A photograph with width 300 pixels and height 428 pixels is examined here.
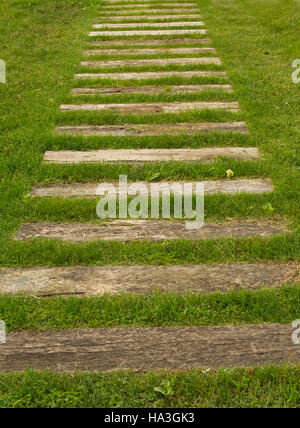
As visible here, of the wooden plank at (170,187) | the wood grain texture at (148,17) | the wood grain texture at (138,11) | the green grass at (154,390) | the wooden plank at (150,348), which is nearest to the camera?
the green grass at (154,390)

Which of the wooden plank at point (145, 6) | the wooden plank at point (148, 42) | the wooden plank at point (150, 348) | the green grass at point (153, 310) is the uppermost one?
the wooden plank at point (145, 6)

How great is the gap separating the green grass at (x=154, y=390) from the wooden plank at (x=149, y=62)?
16.8 feet

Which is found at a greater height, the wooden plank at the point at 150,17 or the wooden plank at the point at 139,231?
the wooden plank at the point at 150,17

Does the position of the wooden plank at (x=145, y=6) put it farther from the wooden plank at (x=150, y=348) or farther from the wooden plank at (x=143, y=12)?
the wooden plank at (x=150, y=348)

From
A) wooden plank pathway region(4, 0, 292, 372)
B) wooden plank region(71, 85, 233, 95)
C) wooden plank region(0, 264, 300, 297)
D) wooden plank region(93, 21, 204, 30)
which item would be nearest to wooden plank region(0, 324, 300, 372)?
wooden plank pathway region(4, 0, 292, 372)

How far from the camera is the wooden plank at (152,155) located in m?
4.47

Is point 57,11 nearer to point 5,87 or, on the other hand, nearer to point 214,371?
point 5,87

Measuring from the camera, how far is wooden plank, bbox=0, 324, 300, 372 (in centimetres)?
253

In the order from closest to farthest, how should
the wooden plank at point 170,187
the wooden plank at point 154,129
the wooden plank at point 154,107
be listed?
the wooden plank at point 170,187, the wooden plank at point 154,129, the wooden plank at point 154,107

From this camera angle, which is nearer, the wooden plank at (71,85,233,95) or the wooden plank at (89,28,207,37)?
the wooden plank at (71,85,233,95)

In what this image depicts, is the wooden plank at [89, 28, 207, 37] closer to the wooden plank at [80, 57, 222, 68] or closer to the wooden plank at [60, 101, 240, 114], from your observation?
the wooden plank at [80, 57, 222, 68]

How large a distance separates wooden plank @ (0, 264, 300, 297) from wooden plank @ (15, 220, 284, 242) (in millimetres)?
328

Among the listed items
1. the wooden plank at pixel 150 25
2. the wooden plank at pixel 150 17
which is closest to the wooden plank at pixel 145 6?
the wooden plank at pixel 150 17

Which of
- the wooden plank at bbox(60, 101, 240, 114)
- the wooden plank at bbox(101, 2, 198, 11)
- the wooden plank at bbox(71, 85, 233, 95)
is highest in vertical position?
the wooden plank at bbox(101, 2, 198, 11)
